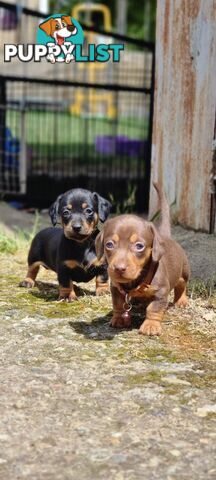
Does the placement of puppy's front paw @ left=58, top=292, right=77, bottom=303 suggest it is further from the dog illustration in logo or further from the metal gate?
the metal gate

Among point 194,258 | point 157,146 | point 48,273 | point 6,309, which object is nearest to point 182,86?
point 157,146

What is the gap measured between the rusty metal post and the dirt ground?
2.88 feet

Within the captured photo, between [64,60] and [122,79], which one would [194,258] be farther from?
[122,79]

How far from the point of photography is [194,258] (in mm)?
4359

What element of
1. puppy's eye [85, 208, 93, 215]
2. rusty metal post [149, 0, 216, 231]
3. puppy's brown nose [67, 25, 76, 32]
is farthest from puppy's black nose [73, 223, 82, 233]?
puppy's brown nose [67, 25, 76, 32]

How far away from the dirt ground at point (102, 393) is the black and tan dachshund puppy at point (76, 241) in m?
0.11

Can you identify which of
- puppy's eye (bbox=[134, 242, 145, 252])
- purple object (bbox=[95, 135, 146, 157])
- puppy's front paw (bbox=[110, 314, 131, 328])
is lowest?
purple object (bbox=[95, 135, 146, 157])

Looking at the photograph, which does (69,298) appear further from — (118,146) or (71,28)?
(118,146)

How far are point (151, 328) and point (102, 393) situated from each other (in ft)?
2.29

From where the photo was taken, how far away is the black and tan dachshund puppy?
3.76m

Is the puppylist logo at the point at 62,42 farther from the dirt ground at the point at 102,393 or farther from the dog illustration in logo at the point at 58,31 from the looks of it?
the dirt ground at the point at 102,393

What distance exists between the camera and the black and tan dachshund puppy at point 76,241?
3758 millimetres

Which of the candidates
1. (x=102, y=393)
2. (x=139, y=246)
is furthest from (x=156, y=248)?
(x=102, y=393)

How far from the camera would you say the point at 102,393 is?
2.67 meters
